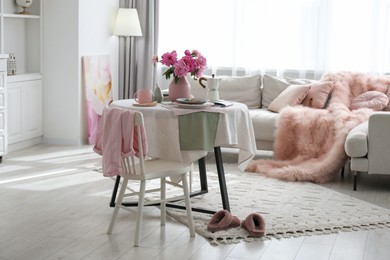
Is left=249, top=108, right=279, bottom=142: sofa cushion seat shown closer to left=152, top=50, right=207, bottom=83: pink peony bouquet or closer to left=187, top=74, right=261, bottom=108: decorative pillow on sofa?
left=187, top=74, right=261, bottom=108: decorative pillow on sofa

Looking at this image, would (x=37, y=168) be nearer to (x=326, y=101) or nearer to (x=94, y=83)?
(x=94, y=83)

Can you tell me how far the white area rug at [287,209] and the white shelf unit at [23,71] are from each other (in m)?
→ 2.11

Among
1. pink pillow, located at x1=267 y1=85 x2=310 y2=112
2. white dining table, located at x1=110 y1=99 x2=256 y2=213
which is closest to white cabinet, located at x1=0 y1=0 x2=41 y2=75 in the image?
pink pillow, located at x1=267 y1=85 x2=310 y2=112

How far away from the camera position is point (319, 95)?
6.80 meters

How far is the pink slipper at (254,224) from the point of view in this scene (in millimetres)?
4207

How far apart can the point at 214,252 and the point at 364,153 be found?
6.91 feet

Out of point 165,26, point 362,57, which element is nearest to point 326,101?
point 362,57

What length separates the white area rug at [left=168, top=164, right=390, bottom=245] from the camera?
435cm

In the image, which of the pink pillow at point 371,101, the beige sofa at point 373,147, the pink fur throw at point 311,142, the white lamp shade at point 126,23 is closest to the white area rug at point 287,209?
the pink fur throw at point 311,142

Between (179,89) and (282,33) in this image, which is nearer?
(179,89)

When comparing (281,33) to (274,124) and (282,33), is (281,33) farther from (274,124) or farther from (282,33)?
(274,124)

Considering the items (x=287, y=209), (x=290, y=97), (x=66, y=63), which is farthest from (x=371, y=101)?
(x=66, y=63)

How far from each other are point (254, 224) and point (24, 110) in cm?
343

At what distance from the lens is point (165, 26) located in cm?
817
